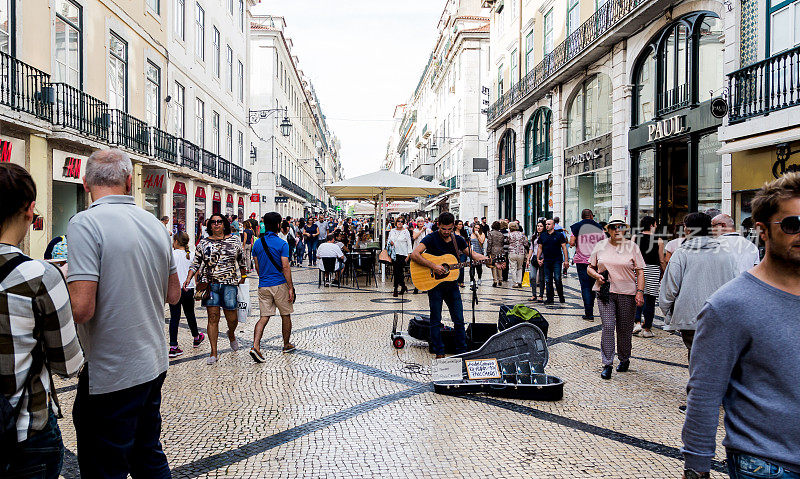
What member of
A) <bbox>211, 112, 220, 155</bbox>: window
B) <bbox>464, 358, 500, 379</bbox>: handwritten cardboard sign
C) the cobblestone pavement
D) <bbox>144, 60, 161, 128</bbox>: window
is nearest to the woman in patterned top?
the cobblestone pavement

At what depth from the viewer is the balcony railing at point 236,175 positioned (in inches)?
1103

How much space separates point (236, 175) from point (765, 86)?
23.3m

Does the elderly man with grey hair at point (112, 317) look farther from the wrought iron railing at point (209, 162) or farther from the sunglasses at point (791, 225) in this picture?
the wrought iron railing at point (209, 162)

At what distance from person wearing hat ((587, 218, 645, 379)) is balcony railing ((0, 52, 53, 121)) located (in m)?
10.4

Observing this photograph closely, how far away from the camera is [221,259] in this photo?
6.76 m

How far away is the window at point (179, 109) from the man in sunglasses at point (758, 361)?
69.0 feet

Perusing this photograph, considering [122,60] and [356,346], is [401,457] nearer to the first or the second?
[356,346]

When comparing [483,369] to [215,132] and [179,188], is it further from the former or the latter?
[215,132]

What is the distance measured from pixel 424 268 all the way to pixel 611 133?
43.7 feet

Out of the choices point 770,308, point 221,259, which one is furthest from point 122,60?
point 770,308

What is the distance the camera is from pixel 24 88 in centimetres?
1120

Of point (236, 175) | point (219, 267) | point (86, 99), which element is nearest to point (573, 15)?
point (86, 99)

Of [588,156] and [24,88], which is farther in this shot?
[588,156]

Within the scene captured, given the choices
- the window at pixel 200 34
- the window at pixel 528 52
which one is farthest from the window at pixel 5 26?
the window at pixel 528 52
